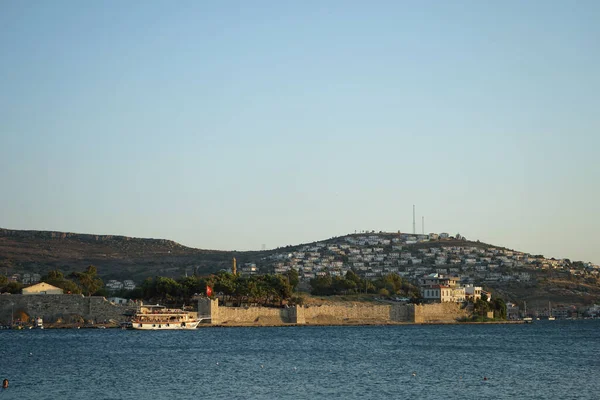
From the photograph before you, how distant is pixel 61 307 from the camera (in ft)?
235

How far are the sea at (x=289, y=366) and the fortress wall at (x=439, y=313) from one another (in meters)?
22.7

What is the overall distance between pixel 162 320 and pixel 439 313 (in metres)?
32.3

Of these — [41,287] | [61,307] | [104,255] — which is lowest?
[61,307]

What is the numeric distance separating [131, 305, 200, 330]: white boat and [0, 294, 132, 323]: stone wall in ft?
6.81

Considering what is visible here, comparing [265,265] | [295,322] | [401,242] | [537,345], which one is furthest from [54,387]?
[401,242]

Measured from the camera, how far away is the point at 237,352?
4956 cm

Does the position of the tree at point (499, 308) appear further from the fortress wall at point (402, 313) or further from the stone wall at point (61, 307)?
the stone wall at point (61, 307)

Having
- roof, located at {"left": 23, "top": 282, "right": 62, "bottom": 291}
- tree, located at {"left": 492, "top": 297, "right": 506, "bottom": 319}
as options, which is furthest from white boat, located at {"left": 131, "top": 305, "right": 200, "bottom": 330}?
tree, located at {"left": 492, "top": 297, "right": 506, "bottom": 319}

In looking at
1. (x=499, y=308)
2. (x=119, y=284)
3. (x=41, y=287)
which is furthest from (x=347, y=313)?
(x=119, y=284)

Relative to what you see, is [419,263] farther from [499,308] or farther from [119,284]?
[119,284]

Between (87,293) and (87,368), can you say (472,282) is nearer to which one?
(87,293)

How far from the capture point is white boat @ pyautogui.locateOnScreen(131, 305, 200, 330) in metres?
70.6

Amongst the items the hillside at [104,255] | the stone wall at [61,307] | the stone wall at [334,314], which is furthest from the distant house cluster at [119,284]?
the stone wall at [61,307]

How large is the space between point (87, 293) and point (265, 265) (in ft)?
237
